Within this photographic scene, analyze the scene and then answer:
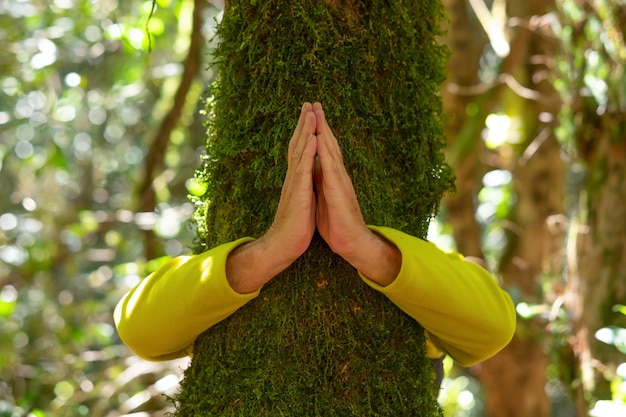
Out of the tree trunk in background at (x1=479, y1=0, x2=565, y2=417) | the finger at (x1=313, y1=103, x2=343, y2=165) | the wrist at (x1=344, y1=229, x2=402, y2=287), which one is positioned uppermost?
the finger at (x1=313, y1=103, x2=343, y2=165)

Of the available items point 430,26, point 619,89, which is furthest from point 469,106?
point 430,26

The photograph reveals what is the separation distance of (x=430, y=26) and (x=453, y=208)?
10.4 feet

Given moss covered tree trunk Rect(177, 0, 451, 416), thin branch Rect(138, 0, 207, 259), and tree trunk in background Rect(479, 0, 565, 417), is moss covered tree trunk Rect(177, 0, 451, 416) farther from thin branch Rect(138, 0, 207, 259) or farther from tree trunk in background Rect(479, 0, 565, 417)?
tree trunk in background Rect(479, 0, 565, 417)

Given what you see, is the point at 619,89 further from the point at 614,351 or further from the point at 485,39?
the point at 485,39

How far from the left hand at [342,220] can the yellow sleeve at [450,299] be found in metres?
0.03

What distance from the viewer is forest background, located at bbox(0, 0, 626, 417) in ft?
10.3

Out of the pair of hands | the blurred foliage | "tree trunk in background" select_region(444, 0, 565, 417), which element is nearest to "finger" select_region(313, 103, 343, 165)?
the pair of hands

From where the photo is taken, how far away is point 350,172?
1.53 m

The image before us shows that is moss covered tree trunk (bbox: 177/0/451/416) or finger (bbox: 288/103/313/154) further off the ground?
finger (bbox: 288/103/313/154)

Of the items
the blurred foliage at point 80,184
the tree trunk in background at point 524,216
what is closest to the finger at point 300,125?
the blurred foliage at point 80,184

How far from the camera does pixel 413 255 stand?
1429 mm

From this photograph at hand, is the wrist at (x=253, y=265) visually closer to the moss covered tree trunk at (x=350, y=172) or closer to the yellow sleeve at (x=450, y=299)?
the moss covered tree trunk at (x=350, y=172)

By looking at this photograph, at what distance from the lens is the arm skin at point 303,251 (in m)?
1.37

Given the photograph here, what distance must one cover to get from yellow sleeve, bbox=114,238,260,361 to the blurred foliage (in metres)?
1.38
